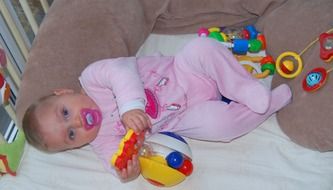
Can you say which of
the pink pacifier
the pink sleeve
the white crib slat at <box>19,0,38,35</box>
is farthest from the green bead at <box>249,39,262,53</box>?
the white crib slat at <box>19,0,38,35</box>

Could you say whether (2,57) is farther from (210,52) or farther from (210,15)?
(210,15)

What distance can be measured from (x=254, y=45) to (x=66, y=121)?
1.84 feet

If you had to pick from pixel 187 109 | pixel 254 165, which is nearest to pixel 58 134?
pixel 187 109

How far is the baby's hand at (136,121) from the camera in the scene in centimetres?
88

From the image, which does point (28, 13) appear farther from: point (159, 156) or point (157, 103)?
point (159, 156)

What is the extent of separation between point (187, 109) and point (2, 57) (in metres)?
0.45

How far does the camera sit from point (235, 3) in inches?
48.7

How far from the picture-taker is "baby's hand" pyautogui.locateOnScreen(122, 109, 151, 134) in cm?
88

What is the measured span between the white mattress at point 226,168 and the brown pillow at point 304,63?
0.13ft

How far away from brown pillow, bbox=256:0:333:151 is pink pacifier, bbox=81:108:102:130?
17.5 inches

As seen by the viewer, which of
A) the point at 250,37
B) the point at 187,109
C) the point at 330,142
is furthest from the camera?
the point at 250,37

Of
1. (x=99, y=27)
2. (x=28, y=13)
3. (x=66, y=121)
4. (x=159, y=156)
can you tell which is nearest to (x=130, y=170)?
(x=159, y=156)

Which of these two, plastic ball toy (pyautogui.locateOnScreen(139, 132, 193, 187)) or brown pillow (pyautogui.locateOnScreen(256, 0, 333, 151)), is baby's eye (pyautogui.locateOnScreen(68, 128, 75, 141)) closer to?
plastic ball toy (pyautogui.locateOnScreen(139, 132, 193, 187))

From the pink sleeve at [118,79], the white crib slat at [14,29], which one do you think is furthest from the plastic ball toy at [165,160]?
the white crib slat at [14,29]
